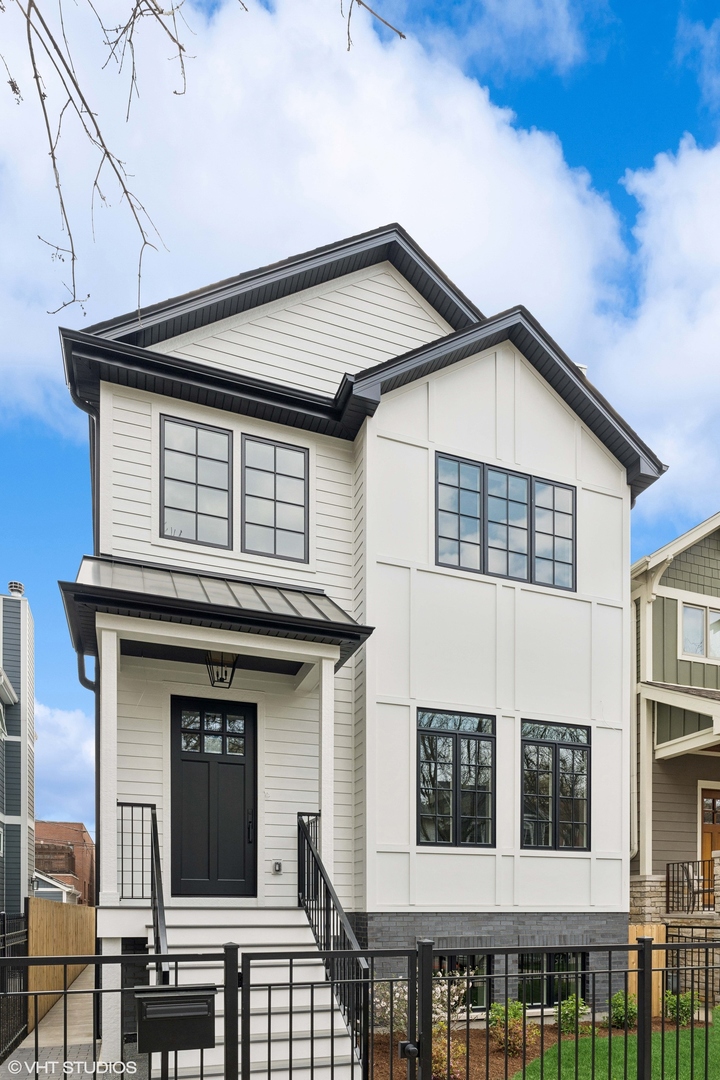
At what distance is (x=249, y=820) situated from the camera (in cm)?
Answer: 1069

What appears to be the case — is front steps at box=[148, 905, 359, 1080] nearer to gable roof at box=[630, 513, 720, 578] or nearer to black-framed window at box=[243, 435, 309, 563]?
black-framed window at box=[243, 435, 309, 563]

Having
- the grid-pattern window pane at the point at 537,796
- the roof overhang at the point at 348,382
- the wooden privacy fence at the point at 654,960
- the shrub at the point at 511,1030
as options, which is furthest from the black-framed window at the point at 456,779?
the roof overhang at the point at 348,382

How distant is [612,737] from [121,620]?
22.9ft

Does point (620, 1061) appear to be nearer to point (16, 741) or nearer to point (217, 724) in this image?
point (217, 724)

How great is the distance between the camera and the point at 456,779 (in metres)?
11.3

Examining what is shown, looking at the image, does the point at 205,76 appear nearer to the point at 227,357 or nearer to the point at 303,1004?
the point at 303,1004

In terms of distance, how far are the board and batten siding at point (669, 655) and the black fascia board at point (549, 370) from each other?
335 centimetres

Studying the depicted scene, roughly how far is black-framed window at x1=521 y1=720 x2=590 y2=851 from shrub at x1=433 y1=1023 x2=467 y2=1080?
2.73 m

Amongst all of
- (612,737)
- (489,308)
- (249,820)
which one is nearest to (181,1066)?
(249,820)

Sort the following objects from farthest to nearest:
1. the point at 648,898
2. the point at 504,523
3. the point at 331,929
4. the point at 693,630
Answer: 1. the point at 693,630
2. the point at 648,898
3. the point at 504,523
4. the point at 331,929

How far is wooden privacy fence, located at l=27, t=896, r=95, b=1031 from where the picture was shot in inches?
437

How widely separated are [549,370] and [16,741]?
65.0 feet

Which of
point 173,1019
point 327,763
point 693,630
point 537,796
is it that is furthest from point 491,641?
point 173,1019

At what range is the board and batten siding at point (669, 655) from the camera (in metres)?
16.1
